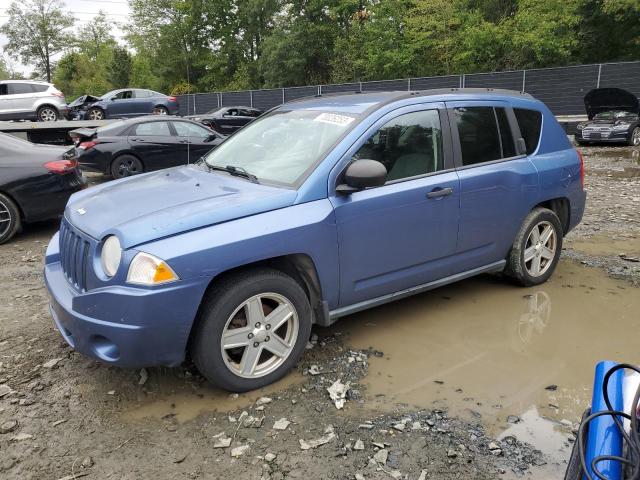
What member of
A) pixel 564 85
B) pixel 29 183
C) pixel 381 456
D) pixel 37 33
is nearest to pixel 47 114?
pixel 29 183

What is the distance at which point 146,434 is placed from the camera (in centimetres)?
A: 290

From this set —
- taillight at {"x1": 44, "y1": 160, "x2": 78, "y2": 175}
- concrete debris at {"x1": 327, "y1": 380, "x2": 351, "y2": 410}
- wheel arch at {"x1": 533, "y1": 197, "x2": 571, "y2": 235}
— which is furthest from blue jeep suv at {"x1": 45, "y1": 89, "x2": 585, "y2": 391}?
taillight at {"x1": 44, "y1": 160, "x2": 78, "y2": 175}

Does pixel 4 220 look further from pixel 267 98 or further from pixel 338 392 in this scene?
pixel 267 98

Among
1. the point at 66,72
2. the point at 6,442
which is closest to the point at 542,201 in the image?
the point at 6,442

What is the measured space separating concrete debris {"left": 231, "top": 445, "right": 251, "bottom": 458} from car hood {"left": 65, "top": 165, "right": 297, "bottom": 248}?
3.91 ft

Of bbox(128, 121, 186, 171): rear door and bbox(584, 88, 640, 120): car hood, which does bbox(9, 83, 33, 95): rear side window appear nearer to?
bbox(128, 121, 186, 171): rear door

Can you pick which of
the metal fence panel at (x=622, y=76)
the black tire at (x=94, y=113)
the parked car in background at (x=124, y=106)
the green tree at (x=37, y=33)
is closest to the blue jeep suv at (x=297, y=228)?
the metal fence panel at (x=622, y=76)

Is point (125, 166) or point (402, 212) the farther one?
point (125, 166)

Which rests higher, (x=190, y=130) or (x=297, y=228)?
(x=190, y=130)

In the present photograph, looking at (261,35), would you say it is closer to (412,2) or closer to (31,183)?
(412,2)

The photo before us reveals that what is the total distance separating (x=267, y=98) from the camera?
35.5 meters

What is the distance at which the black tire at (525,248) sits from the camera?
4.67 metres

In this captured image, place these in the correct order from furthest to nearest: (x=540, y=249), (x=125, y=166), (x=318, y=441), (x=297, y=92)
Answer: (x=297, y=92)
(x=125, y=166)
(x=540, y=249)
(x=318, y=441)

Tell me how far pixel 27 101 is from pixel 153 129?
11.2 m
